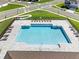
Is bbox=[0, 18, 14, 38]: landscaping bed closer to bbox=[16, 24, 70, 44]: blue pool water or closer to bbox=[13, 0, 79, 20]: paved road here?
bbox=[16, 24, 70, 44]: blue pool water

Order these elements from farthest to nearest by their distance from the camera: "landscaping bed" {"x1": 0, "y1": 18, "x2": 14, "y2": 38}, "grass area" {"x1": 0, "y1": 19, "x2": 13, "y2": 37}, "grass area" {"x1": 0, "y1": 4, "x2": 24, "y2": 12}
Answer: "grass area" {"x1": 0, "y1": 4, "x2": 24, "y2": 12} < "grass area" {"x1": 0, "y1": 19, "x2": 13, "y2": 37} < "landscaping bed" {"x1": 0, "y1": 18, "x2": 14, "y2": 38}

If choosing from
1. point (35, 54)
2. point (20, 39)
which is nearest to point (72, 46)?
point (35, 54)

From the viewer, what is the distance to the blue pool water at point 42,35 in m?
36.6

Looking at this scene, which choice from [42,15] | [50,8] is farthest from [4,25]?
[50,8]

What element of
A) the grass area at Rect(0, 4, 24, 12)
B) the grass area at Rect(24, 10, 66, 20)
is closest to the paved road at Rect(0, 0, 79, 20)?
the grass area at Rect(24, 10, 66, 20)

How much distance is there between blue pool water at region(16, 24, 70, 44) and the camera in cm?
3656

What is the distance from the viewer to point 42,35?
39.2 m

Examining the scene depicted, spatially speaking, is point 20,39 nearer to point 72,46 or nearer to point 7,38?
point 7,38

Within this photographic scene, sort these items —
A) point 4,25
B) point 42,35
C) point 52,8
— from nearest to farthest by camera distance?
point 42,35, point 4,25, point 52,8

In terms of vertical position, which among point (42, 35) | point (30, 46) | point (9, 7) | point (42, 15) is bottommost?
point (42, 35)

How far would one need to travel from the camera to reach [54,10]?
5688cm

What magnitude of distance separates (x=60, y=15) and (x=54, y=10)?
4.80 metres

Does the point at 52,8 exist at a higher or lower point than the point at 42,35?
higher

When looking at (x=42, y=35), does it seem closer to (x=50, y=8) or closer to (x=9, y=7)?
(x=50, y=8)
